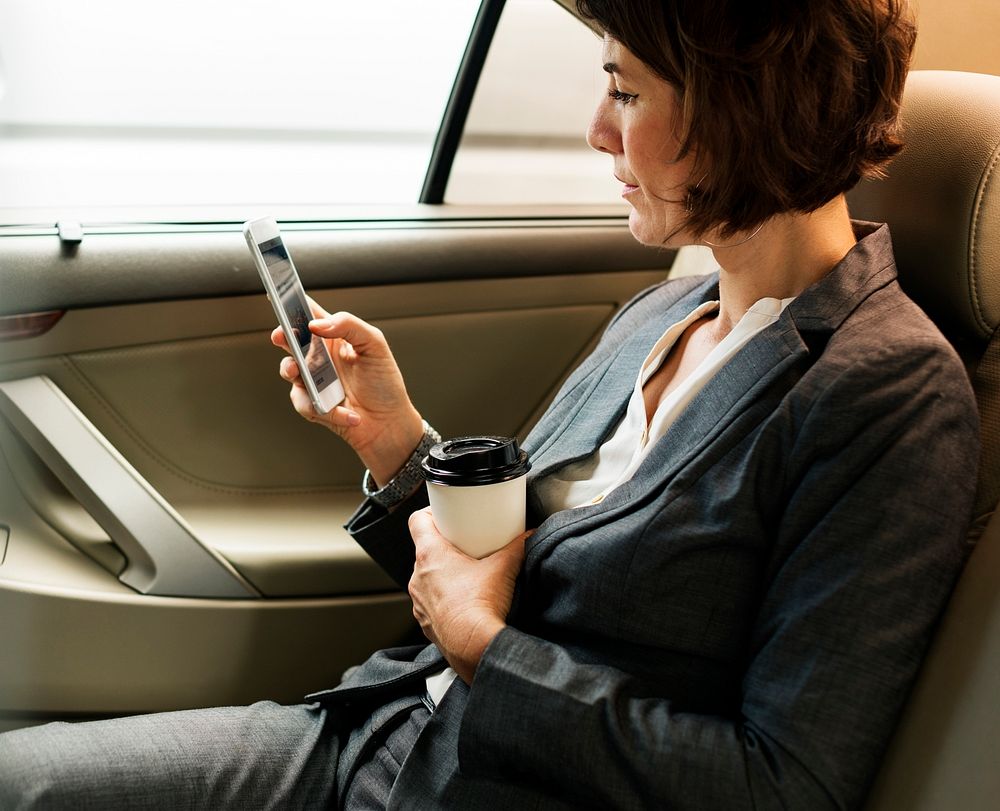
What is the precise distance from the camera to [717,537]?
3.25ft

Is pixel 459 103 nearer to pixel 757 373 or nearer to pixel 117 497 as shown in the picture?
pixel 117 497

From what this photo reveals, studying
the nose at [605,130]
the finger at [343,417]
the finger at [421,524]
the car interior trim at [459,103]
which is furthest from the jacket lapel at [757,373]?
the car interior trim at [459,103]

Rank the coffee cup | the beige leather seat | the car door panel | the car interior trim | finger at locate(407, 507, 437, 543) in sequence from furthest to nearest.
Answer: the car interior trim, the car door panel, finger at locate(407, 507, 437, 543), the coffee cup, the beige leather seat

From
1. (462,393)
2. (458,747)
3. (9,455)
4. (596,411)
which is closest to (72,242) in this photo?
(9,455)

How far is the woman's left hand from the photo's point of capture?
1.07 meters

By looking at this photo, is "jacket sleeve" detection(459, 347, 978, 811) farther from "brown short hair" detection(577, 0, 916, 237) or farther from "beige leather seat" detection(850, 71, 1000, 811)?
"brown short hair" detection(577, 0, 916, 237)

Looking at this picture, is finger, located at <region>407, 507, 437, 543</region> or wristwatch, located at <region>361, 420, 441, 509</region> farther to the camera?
wristwatch, located at <region>361, 420, 441, 509</region>

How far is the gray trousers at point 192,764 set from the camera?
45.7 inches

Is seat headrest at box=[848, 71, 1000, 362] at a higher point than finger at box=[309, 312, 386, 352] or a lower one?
higher

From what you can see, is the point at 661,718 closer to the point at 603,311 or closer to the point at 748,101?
the point at 748,101

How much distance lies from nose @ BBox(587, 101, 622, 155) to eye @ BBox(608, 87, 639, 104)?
0.02m

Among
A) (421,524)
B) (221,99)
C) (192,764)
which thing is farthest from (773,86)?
(221,99)

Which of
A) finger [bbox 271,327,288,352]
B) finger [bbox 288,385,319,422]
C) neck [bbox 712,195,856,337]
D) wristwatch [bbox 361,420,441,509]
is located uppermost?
neck [bbox 712,195,856,337]

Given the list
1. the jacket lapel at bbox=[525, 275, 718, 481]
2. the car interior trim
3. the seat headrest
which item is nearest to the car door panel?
the car interior trim
